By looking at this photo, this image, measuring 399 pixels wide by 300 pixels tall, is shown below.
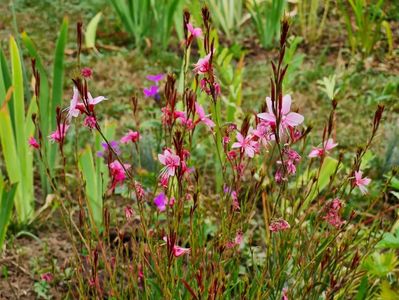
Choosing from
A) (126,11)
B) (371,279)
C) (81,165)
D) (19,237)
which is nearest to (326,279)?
(371,279)

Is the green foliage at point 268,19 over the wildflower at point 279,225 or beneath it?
beneath

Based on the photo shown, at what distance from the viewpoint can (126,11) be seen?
4672mm

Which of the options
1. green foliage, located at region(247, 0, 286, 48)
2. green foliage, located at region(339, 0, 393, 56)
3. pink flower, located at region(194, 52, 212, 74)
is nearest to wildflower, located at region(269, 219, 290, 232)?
pink flower, located at region(194, 52, 212, 74)

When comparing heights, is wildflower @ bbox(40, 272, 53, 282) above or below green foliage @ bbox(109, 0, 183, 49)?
below

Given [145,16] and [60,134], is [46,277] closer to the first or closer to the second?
[60,134]

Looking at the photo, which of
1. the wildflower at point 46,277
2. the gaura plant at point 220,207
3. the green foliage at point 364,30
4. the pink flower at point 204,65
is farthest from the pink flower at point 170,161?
the green foliage at point 364,30

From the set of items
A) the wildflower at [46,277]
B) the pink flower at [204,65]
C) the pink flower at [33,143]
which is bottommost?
the wildflower at [46,277]

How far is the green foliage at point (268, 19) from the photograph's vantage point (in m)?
4.54

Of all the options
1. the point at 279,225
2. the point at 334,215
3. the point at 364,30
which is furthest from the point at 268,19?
the point at 279,225

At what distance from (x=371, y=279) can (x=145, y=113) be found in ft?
6.27

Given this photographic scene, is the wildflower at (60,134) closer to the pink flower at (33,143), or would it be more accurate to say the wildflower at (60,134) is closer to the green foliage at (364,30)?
the pink flower at (33,143)

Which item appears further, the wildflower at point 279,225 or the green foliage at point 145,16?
the green foliage at point 145,16

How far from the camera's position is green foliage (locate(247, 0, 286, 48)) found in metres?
4.54

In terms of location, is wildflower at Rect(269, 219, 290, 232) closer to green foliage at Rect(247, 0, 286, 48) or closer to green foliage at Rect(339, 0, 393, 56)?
green foliage at Rect(247, 0, 286, 48)
